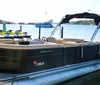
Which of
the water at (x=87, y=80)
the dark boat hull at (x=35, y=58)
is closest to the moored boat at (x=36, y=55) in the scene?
the dark boat hull at (x=35, y=58)

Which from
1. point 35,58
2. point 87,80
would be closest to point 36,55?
point 35,58

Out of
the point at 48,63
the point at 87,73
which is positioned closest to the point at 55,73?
the point at 48,63

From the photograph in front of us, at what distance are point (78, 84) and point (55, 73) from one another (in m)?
1.28

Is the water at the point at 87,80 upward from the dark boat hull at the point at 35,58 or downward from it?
downward

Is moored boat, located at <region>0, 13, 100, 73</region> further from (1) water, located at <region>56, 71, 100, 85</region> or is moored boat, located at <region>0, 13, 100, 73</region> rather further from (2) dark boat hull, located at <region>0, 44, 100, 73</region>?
(1) water, located at <region>56, 71, 100, 85</region>

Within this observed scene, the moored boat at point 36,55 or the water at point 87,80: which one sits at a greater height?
the moored boat at point 36,55

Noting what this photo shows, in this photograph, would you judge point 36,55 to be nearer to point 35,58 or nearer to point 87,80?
point 35,58

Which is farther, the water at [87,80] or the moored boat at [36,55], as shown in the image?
the water at [87,80]

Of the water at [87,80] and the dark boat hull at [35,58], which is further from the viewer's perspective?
the water at [87,80]

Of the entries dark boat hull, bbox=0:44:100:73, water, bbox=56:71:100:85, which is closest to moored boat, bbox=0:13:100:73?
dark boat hull, bbox=0:44:100:73

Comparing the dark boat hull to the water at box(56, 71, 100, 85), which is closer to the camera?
the dark boat hull

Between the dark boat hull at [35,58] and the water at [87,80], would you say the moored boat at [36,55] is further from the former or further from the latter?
the water at [87,80]

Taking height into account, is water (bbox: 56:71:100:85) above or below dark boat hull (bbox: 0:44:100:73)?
below

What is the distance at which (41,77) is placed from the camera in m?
7.44
